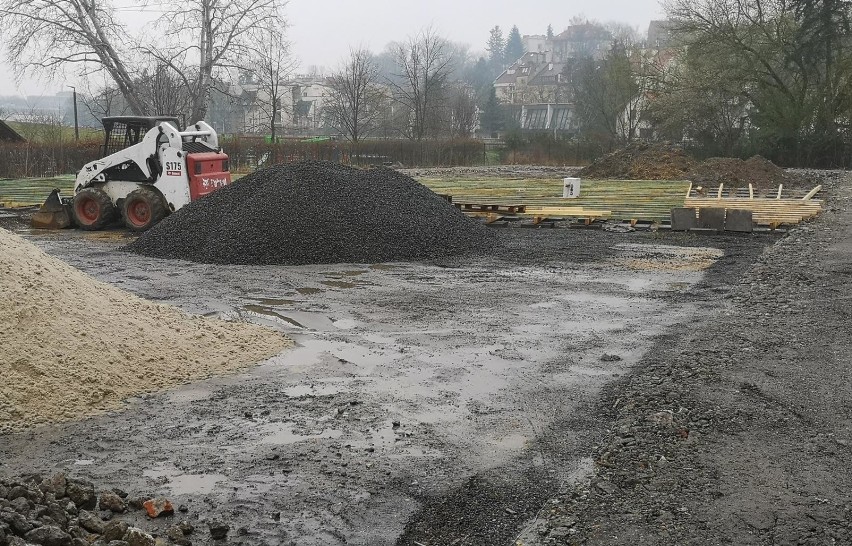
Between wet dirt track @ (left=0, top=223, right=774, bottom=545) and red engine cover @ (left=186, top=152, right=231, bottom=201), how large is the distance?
5.36 metres

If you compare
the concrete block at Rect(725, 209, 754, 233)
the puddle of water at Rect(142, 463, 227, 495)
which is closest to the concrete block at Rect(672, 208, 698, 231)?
the concrete block at Rect(725, 209, 754, 233)

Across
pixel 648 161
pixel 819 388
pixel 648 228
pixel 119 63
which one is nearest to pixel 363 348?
pixel 819 388

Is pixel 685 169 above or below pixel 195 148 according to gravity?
below

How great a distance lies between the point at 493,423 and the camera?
7.10 m

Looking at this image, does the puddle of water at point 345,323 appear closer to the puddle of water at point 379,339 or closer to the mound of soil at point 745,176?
the puddle of water at point 379,339

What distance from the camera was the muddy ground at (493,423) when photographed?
525cm

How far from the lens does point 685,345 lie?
930 centimetres

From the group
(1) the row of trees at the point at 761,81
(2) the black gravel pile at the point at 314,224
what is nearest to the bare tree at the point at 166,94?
(1) the row of trees at the point at 761,81

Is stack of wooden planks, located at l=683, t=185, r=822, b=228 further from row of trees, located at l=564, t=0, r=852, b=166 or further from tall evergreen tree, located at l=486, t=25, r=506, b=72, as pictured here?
tall evergreen tree, located at l=486, t=25, r=506, b=72

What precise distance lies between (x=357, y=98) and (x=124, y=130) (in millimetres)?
35452

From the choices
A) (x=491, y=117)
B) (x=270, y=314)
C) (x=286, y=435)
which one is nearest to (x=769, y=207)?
(x=270, y=314)

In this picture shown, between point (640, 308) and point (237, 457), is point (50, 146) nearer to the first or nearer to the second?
point (640, 308)

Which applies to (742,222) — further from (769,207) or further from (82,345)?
(82,345)

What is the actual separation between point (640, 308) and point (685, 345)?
7.55ft
